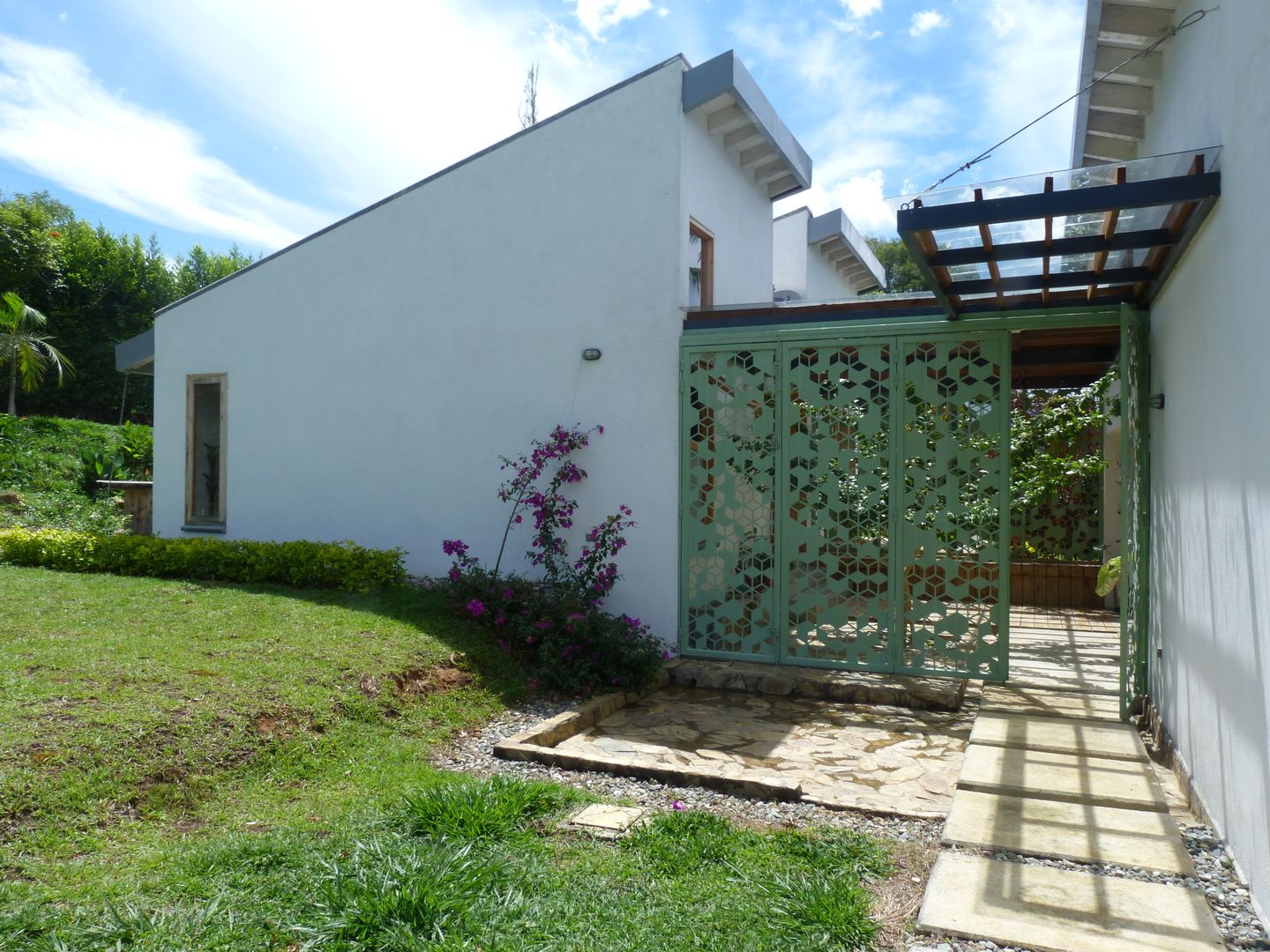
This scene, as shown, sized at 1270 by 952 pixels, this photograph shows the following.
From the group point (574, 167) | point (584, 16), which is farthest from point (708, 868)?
point (584, 16)

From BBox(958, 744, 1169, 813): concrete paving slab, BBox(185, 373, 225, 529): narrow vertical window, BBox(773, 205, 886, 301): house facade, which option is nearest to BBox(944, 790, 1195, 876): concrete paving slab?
BBox(958, 744, 1169, 813): concrete paving slab

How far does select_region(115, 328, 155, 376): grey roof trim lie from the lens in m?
11.8

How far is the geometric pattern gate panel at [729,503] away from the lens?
26.6 ft

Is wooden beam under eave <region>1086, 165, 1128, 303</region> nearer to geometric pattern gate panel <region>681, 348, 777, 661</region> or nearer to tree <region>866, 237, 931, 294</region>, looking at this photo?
geometric pattern gate panel <region>681, 348, 777, 661</region>

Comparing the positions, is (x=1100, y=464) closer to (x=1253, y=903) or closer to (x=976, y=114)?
(x=976, y=114)

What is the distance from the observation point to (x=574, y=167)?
351 inches

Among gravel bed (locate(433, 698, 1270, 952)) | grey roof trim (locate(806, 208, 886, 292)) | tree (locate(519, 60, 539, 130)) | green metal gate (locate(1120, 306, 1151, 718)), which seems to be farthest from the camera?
tree (locate(519, 60, 539, 130))

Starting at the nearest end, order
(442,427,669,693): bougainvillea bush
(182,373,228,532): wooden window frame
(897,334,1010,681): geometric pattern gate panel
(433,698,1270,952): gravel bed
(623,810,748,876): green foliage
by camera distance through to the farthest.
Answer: (433,698,1270,952): gravel bed → (623,810,748,876): green foliage → (897,334,1010,681): geometric pattern gate panel → (442,427,669,693): bougainvillea bush → (182,373,228,532): wooden window frame

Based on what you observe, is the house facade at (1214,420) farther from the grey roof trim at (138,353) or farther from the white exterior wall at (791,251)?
the grey roof trim at (138,353)

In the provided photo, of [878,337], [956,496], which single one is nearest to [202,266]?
[878,337]

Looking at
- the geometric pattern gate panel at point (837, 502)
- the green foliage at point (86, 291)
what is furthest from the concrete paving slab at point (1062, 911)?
the green foliage at point (86, 291)

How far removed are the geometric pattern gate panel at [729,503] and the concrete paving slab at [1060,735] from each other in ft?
7.62

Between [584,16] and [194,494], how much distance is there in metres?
8.39

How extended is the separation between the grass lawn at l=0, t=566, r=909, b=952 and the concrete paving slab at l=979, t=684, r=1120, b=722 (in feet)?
10.1
